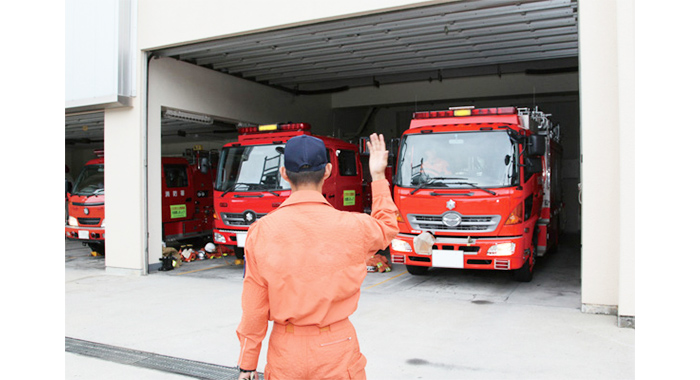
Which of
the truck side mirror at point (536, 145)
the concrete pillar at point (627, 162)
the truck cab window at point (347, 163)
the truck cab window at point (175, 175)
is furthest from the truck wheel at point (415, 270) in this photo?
the truck cab window at point (175, 175)

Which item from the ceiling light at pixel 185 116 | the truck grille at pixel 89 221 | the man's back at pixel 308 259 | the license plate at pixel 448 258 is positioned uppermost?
the ceiling light at pixel 185 116

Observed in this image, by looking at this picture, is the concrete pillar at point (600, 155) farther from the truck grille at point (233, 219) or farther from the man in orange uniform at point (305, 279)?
the truck grille at point (233, 219)

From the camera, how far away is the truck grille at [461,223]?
6.91 m

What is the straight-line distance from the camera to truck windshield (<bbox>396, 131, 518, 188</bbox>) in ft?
23.2

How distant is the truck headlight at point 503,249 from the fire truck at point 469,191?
0.01m

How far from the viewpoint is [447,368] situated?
428 cm

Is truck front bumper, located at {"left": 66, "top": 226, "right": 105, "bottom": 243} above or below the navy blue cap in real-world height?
below

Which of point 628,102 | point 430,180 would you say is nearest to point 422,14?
point 430,180

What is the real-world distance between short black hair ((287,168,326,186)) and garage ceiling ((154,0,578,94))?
5.35 metres

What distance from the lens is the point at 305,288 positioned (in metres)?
2.07

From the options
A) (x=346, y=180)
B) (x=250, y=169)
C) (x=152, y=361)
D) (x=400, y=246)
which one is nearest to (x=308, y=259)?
(x=152, y=361)

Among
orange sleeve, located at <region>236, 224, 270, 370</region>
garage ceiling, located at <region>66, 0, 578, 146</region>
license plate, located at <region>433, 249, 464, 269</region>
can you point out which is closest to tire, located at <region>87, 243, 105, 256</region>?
garage ceiling, located at <region>66, 0, 578, 146</region>

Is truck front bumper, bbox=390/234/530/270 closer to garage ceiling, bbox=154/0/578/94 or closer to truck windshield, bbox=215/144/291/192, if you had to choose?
truck windshield, bbox=215/144/291/192

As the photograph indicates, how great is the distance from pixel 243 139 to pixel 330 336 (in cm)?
792
